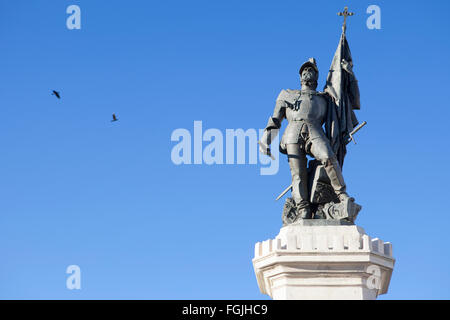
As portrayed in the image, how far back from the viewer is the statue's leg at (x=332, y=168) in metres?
17.6

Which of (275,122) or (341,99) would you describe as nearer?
(275,122)

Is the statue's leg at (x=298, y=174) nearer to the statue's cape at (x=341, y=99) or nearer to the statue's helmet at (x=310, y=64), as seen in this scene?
the statue's cape at (x=341, y=99)

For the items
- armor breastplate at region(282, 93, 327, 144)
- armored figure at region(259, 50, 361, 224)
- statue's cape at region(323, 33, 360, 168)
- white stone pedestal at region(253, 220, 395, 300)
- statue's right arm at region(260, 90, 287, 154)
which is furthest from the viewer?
statue's right arm at region(260, 90, 287, 154)

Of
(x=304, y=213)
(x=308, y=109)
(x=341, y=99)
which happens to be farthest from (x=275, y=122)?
(x=304, y=213)

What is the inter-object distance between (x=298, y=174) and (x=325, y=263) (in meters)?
2.30

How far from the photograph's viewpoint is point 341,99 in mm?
18688

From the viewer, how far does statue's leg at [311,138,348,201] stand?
17625mm

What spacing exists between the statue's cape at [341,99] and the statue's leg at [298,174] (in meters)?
0.80

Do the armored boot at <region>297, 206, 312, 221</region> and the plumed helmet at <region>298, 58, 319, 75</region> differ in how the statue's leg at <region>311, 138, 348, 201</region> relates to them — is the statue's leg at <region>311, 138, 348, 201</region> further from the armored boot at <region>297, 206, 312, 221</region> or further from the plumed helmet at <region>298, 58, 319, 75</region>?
the plumed helmet at <region>298, 58, 319, 75</region>

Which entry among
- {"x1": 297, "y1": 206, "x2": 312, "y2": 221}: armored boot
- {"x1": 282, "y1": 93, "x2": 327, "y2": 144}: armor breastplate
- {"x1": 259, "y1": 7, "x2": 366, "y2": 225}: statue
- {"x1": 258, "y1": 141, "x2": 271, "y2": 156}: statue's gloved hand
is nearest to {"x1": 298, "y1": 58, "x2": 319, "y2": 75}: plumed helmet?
{"x1": 259, "y1": 7, "x2": 366, "y2": 225}: statue

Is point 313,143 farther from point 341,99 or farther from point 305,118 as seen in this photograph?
point 341,99
